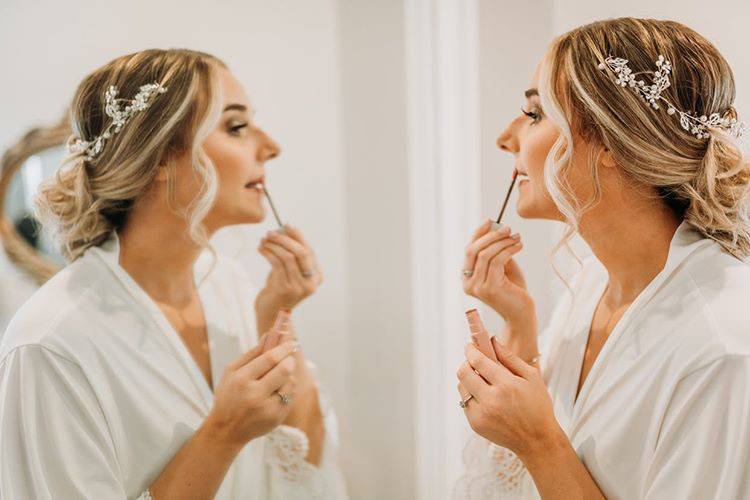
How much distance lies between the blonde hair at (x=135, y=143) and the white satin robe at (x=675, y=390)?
2.12ft

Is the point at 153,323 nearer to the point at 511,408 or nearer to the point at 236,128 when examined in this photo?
the point at 236,128

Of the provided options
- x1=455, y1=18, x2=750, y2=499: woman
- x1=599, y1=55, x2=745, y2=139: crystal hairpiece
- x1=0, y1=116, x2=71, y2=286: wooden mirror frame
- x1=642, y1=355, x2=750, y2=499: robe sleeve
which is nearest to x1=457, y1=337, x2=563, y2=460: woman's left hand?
x1=455, y1=18, x2=750, y2=499: woman

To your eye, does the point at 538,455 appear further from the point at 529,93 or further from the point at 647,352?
the point at 529,93

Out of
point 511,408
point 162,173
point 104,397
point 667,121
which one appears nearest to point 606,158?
point 667,121

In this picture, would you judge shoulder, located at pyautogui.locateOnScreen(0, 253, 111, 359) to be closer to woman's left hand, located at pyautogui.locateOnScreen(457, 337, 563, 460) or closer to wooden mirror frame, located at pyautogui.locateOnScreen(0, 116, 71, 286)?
woman's left hand, located at pyautogui.locateOnScreen(457, 337, 563, 460)

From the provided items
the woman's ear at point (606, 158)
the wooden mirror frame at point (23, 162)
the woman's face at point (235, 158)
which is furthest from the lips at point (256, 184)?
the wooden mirror frame at point (23, 162)

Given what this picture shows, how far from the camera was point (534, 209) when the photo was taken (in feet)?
3.58

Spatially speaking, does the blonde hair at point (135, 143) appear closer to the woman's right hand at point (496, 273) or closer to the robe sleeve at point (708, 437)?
the woman's right hand at point (496, 273)

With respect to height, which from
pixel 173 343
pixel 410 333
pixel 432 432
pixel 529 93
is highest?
pixel 529 93

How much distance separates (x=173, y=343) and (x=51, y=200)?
0.98 ft

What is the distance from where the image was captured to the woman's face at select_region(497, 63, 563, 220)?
106 centimetres

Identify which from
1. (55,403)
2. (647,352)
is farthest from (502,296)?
(55,403)

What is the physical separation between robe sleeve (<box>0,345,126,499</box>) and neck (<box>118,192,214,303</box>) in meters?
0.22

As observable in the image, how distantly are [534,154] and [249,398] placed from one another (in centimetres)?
55
